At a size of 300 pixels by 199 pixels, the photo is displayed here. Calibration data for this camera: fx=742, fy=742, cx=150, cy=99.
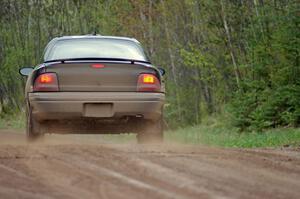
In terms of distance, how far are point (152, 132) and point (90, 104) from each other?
4.00 ft

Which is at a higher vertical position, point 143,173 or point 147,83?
point 147,83

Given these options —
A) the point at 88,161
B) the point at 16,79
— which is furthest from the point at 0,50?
the point at 88,161

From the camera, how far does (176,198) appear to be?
5484 mm

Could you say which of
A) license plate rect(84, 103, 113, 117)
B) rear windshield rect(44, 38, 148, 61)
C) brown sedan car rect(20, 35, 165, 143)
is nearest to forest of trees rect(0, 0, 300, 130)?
rear windshield rect(44, 38, 148, 61)

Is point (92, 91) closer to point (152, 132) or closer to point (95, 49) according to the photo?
point (95, 49)

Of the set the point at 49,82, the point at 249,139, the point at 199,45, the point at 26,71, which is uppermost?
the point at 199,45

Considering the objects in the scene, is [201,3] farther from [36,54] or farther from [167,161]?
[167,161]

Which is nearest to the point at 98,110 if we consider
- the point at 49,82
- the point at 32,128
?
the point at 49,82

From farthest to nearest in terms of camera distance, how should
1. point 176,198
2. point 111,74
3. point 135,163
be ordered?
point 111,74 → point 135,163 → point 176,198

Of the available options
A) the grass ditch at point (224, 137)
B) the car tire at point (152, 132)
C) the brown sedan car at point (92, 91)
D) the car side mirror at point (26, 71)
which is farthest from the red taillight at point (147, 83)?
the grass ditch at point (224, 137)

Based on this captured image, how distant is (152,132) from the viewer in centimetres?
1123

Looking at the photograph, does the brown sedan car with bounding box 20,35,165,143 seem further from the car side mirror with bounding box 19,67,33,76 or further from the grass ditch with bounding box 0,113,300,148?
the grass ditch with bounding box 0,113,300,148

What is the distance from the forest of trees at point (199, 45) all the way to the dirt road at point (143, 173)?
12.5 ft

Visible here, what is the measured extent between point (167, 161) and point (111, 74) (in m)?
3.02
